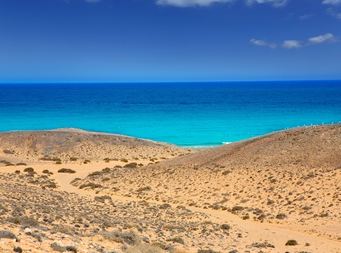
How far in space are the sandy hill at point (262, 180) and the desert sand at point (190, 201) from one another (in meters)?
0.07

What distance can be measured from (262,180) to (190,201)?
563 cm

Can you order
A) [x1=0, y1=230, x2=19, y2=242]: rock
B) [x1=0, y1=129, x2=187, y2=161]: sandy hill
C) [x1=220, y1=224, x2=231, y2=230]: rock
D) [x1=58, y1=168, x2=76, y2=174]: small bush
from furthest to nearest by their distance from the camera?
[x1=0, y1=129, x2=187, y2=161]: sandy hill, [x1=58, y1=168, x2=76, y2=174]: small bush, [x1=220, y1=224, x2=231, y2=230]: rock, [x1=0, y1=230, x2=19, y2=242]: rock

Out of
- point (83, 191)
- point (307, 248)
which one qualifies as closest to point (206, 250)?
point (307, 248)

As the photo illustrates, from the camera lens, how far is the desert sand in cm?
1878

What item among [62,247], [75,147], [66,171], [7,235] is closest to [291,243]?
[62,247]

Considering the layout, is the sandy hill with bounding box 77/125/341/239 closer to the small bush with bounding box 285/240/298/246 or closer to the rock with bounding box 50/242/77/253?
the small bush with bounding box 285/240/298/246

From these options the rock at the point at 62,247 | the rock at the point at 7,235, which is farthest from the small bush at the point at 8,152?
the rock at the point at 62,247

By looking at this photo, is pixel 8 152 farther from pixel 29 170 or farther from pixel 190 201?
pixel 190 201

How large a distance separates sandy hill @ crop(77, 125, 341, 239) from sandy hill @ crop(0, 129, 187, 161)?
16.0 meters

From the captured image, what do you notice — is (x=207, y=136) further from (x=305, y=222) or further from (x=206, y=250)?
(x=206, y=250)

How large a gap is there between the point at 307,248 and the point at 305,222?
5.18m

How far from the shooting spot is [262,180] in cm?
3581

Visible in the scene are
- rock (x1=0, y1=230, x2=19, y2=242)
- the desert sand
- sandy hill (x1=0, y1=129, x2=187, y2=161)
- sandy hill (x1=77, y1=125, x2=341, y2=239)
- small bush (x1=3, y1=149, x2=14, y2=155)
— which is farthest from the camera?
sandy hill (x1=0, y1=129, x2=187, y2=161)

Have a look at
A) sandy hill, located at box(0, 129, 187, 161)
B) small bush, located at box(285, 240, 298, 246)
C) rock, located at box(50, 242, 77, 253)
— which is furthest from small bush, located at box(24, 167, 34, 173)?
rock, located at box(50, 242, 77, 253)
